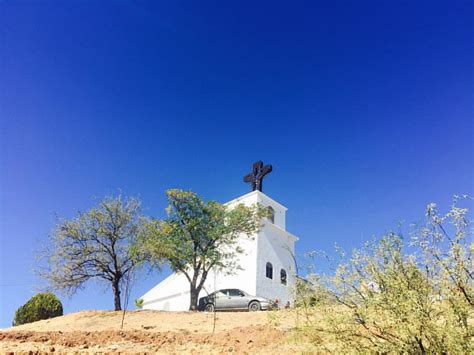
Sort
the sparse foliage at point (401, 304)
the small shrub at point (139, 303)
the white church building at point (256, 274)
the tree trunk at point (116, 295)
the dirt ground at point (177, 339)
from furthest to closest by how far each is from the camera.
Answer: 1. the small shrub at point (139, 303)
2. the white church building at point (256, 274)
3. the tree trunk at point (116, 295)
4. the dirt ground at point (177, 339)
5. the sparse foliage at point (401, 304)

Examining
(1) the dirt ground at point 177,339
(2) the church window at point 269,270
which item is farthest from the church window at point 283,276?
(1) the dirt ground at point 177,339

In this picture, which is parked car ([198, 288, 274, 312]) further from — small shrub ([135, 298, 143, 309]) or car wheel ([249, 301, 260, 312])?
small shrub ([135, 298, 143, 309])

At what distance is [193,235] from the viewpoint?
21.6m

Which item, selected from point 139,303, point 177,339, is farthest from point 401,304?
point 139,303

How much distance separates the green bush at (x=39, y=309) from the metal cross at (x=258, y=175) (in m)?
14.4

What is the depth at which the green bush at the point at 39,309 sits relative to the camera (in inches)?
797

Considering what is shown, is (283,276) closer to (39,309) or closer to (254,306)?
(254,306)

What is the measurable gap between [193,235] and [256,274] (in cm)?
605

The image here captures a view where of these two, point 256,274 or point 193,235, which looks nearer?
point 193,235

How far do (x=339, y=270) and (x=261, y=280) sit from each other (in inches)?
780

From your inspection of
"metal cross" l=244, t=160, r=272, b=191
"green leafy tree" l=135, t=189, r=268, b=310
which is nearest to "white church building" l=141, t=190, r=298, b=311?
"metal cross" l=244, t=160, r=272, b=191

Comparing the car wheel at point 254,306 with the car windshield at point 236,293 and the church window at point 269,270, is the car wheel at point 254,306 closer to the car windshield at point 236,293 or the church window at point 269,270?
the car windshield at point 236,293

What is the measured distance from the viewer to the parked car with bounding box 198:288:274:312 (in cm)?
2052

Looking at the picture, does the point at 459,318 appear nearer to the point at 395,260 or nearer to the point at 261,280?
the point at 395,260
